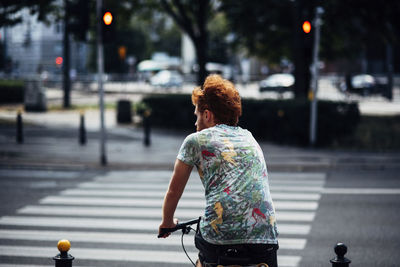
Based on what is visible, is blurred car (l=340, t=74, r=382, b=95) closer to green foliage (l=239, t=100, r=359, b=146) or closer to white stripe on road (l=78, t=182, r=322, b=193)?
green foliage (l=239, t=100, r=359, b=146)

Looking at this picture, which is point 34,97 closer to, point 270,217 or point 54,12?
point 54,12

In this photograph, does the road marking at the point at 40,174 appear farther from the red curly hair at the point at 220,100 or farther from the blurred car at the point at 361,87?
the blurred car at the point at 361,87

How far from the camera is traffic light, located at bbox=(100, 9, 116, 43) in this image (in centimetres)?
1343

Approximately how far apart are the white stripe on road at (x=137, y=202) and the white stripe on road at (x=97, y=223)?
1.04 meters

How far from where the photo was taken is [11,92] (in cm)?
3153

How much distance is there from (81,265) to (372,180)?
23.2ft

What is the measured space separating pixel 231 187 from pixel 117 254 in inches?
148

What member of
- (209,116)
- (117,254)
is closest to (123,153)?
(117,254)

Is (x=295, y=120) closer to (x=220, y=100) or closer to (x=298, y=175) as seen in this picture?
(x=298, y=175)

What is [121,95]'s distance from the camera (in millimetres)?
42750

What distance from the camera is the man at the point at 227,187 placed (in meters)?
3.05

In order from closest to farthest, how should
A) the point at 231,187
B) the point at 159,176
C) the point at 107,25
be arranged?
the point at 231,187
the point at 159,176
the point at 107,25

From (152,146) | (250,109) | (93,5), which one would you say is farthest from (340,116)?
(93,5)

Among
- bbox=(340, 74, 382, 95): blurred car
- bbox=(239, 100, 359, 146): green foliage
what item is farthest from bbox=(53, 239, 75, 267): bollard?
bbox=(340, 74, 382, 95): blurred car
